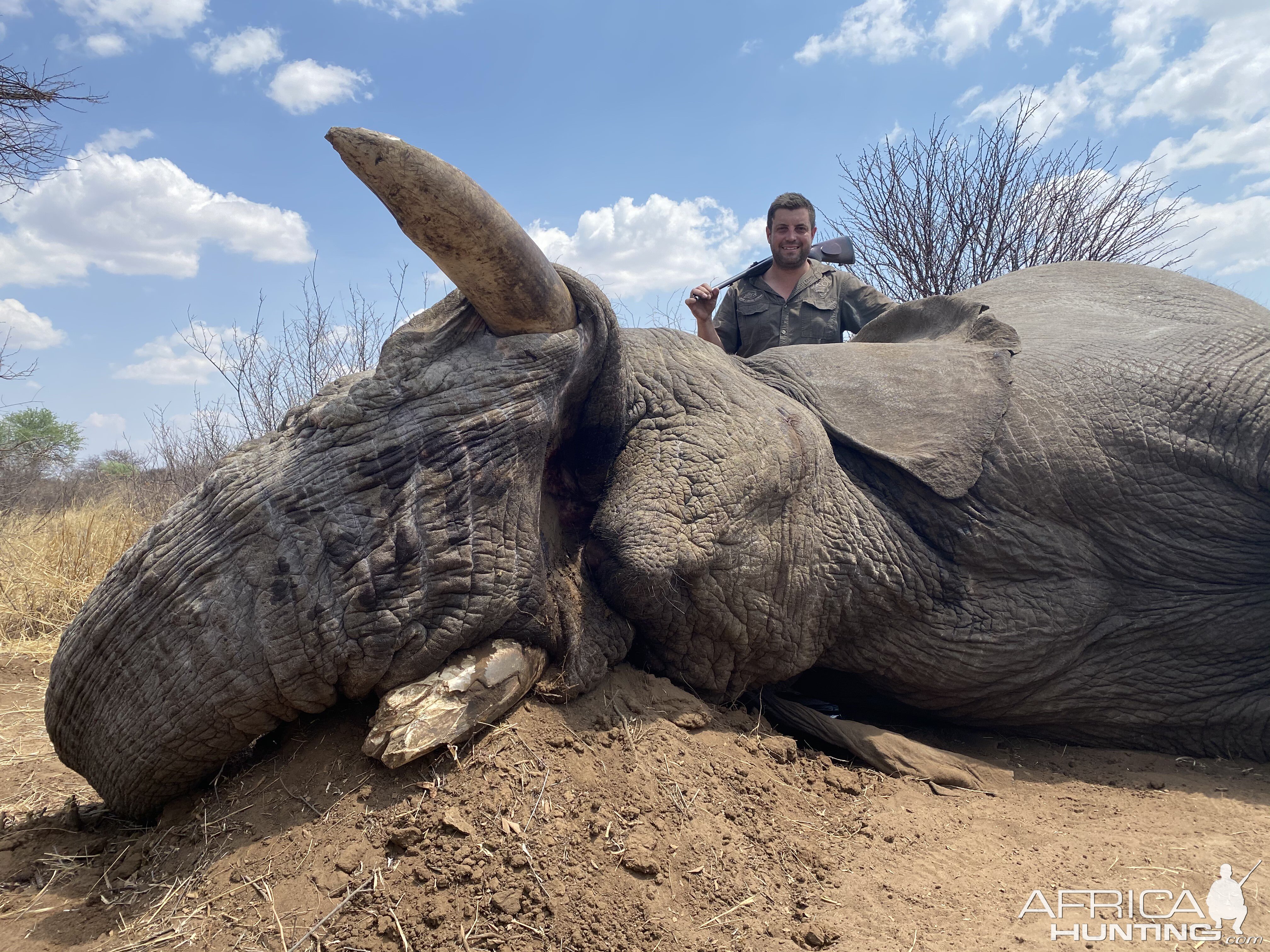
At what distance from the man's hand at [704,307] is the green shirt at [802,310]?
38 cm

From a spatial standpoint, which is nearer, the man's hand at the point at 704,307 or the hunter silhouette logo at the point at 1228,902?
the hunter silhouette logo at the point at 1228,902

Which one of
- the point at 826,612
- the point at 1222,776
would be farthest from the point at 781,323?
the point at 1222,776

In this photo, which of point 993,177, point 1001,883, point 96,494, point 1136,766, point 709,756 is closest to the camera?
point 1001,883

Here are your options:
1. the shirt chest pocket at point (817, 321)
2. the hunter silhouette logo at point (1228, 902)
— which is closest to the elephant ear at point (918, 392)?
the hunter silhouette logo at point (1228, 902)

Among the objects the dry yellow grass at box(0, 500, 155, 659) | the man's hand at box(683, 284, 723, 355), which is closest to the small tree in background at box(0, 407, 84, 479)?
the dry yellow grass at box(0, 500, 155, 659)

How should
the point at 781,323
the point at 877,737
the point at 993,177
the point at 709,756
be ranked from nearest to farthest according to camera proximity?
the point at 709,756, the point at 877,737, the point at 781,323, the point at 993,177

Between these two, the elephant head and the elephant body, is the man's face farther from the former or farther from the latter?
the elephant head

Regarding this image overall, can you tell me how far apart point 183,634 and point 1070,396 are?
3.23 meters

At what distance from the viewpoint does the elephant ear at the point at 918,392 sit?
10.6ft

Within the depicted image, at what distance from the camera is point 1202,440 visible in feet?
11.0

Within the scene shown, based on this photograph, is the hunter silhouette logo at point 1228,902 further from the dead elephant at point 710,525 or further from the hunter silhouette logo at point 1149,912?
the dead elephant at point 710,525

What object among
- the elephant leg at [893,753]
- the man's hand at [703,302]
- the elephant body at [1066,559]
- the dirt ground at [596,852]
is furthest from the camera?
the man's hand at [703,302]

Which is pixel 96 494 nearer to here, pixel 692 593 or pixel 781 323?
pixel 781 323

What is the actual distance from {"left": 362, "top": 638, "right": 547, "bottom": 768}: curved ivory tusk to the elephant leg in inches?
43.0
